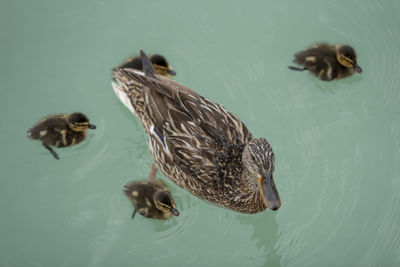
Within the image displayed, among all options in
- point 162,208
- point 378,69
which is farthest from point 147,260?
point 378,69

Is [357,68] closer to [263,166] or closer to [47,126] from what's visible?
[263,166]

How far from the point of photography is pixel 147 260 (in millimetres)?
2885

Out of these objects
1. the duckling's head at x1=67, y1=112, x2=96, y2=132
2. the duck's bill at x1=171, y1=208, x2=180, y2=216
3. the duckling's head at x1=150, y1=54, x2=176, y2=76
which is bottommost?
the duck's bill at x1=171, y1=208, x2=180, y2=216

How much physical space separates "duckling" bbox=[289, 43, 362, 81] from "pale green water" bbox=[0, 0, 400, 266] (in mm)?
144

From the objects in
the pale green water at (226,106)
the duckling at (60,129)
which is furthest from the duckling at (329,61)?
the duckling at (60,129)

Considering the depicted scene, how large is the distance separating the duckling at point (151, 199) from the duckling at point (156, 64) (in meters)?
0.69

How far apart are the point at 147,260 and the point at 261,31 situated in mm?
1748

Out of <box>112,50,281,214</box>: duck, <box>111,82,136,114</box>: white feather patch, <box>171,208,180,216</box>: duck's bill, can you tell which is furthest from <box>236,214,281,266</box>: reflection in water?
<box>111,82,136,114</box>: white feather patch

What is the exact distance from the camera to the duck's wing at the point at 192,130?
8.61 ft

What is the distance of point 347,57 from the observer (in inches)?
123

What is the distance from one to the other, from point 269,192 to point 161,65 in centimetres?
110

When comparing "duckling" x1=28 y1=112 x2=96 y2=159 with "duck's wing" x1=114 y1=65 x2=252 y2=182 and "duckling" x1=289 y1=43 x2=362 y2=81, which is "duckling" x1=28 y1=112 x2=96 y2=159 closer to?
"duck's wing" x1=114 y1=65 x2=252 y2=182

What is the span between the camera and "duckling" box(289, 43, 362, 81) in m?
3.15

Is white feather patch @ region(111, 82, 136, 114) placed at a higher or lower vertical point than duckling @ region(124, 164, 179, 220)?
higher
